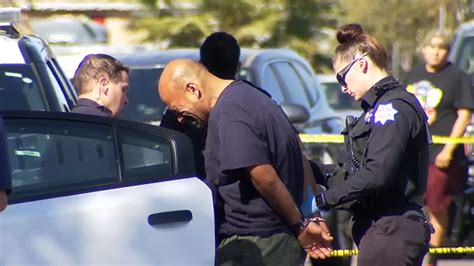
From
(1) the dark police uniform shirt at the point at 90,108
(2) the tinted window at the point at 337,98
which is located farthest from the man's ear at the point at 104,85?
(2) the tinted window at the point at 337,98

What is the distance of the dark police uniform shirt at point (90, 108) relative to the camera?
6.20 meters

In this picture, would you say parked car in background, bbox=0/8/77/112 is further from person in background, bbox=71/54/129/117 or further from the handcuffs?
the handcuffs

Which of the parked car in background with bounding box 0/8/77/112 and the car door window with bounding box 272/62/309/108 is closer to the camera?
the parked car in background with bounding box 0/8/77/112

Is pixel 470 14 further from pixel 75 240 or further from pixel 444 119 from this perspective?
pixel 75 240

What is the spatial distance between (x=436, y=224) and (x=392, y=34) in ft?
94.9

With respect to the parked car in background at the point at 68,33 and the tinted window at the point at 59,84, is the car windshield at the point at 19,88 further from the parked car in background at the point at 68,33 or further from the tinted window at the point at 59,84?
the parked car in background at the point at 68,33

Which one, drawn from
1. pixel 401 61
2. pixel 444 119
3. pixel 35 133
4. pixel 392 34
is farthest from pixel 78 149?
pixel 401 61

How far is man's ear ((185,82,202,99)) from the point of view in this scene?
5.01m

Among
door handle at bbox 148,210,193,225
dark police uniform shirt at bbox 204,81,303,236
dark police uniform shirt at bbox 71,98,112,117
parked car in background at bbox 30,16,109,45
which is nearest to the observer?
dark police uniform shirt at bbox 204,81,303,236

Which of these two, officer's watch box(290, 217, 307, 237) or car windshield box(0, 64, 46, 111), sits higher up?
car windshield box(0, 64, 46, 111)

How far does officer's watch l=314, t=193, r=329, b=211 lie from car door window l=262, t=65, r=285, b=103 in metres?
5.26

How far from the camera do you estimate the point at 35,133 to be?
16.8 feet

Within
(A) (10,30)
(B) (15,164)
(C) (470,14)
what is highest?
(A) (10,30)

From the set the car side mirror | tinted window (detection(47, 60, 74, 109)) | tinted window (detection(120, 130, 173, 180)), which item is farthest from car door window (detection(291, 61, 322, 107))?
tinted window (detection(120, 130, 173, 180))
